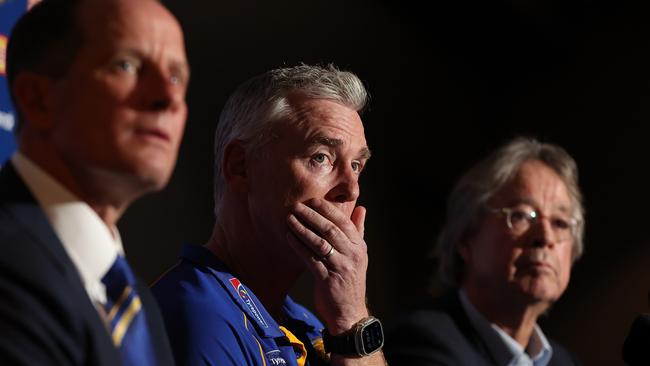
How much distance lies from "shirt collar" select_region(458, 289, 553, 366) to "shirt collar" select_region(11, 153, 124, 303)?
6.50ft

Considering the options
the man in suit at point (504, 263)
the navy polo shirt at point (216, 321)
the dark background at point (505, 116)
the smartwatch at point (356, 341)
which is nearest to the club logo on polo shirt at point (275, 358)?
the navy polo shirt at point (216, 321)

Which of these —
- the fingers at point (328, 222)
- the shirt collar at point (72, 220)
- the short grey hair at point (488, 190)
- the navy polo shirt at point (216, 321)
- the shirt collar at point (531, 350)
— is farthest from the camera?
the short grey hair at point (488, 190)

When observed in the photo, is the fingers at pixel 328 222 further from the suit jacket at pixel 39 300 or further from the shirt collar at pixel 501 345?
the shirt collar at pixel 501 345

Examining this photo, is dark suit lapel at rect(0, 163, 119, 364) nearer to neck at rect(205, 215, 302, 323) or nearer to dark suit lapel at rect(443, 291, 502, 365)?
neck at rect(205, 215, 302, 323)

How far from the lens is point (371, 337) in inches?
76.0

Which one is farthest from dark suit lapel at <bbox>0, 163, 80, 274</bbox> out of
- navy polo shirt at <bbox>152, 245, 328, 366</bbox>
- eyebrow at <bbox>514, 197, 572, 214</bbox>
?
eyebrow at <bbox>514, 197, 572, 214</bbox>

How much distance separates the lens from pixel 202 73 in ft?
9.27

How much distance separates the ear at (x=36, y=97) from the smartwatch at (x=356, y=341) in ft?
3.25

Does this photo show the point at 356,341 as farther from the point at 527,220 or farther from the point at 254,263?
the point at 527,220

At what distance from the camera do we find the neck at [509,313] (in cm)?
294

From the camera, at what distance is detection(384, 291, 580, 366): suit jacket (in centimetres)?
265

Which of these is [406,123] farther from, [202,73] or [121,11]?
[121,11]

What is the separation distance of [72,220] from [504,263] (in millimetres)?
2107

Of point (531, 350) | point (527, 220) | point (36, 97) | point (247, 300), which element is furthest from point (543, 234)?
point (36, 97)
